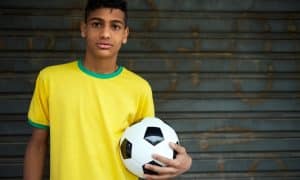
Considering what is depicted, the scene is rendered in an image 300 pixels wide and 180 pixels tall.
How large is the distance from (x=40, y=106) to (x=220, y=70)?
2.31 metres

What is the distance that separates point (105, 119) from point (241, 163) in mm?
2347

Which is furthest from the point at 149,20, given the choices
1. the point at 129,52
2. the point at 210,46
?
the point at 210,46

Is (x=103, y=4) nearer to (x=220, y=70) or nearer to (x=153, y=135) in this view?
(x=153, y=135)

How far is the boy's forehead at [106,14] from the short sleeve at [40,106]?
0.47m

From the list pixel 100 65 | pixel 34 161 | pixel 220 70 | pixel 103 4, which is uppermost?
pixel 103 4

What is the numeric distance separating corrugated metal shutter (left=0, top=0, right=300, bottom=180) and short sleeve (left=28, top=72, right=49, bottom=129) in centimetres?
159

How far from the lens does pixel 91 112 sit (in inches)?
95.3

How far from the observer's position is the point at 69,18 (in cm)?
403

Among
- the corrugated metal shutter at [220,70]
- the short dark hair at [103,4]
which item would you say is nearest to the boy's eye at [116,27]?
the short dark hair at [103,4]

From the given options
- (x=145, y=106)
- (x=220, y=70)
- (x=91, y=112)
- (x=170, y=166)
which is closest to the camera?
(x=170, y=166)

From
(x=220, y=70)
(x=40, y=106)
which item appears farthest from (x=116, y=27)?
(x=220, y=70)

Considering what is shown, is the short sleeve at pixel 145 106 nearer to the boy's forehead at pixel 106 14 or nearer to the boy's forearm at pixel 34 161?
the boy's forehead at pixel 106 14

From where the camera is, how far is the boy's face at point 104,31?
2408mm

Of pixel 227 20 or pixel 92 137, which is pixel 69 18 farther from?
pixel 92 137
